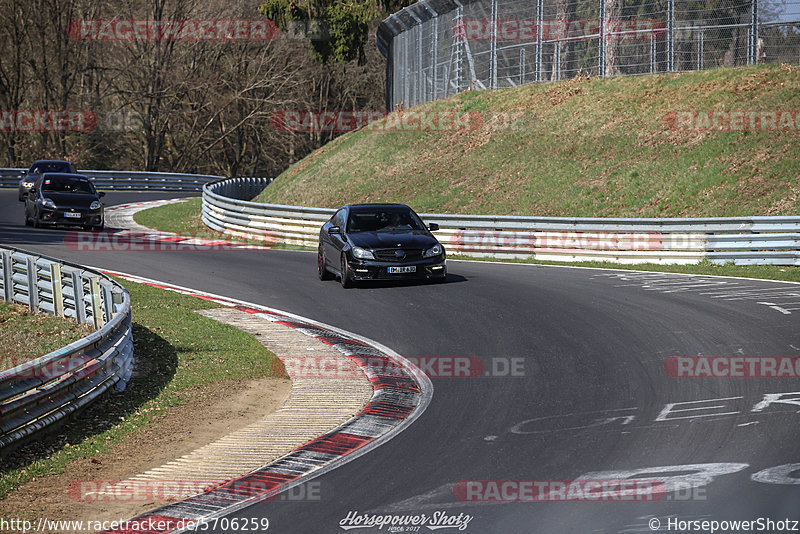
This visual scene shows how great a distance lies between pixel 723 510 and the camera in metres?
6.18

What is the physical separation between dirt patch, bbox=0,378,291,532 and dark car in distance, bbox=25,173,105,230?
20238 mm

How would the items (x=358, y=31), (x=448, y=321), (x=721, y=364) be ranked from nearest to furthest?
(x=721, y=364)
(x=448, y=321)
(x=358, y=31)

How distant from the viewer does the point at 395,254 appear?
688 inches

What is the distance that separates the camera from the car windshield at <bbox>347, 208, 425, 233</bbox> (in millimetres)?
18344

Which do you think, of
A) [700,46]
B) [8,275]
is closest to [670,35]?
[700,46]

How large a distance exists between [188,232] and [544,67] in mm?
13502

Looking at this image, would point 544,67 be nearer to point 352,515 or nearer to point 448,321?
point 448,321

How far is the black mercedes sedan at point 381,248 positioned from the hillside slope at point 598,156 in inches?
382

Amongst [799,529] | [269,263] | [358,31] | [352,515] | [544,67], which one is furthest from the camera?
[358,31]

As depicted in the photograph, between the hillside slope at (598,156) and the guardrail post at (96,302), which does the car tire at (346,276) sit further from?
the hillside slope at (598,156)

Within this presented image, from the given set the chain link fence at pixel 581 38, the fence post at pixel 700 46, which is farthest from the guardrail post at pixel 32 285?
the fence post at pixel 700 46

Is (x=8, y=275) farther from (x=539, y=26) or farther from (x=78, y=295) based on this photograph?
(x=539, y=26)

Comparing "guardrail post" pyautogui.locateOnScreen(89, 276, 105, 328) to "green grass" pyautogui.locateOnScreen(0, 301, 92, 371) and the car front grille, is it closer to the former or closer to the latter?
"green grass" pyautogui.locateOnScreen(0, 301, 92, 371)

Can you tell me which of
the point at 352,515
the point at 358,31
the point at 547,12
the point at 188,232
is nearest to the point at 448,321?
the point at 352,515
